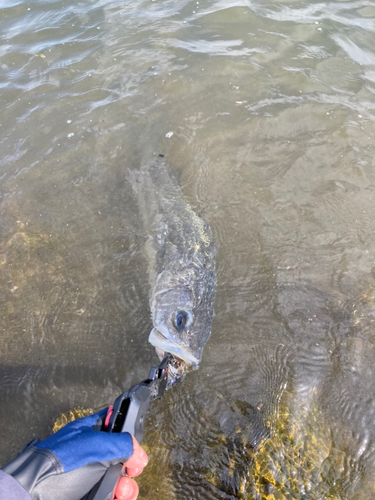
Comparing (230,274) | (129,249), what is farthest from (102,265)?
(230,274)

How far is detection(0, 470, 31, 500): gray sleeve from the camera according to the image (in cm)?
162

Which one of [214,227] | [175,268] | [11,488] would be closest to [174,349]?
[175,268]

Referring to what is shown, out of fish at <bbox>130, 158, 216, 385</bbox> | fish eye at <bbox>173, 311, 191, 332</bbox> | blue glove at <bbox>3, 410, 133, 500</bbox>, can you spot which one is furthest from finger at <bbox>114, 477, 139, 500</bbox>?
fish eye at <bbox>173, 311, 191, 332</bbox>

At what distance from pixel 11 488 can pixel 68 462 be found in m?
0.29

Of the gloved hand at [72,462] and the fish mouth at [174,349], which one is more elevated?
the gloved hand at [72,462]

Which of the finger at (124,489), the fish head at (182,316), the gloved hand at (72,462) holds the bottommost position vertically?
the fish head at (182,316)

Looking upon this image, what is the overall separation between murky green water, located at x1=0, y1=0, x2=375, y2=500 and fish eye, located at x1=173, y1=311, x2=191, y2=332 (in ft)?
1.77

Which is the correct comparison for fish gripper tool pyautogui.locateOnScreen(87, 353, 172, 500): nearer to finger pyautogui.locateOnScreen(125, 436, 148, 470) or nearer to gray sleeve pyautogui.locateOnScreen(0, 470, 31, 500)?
finger pyautogui.locateOnScreen(125, 436, 148, 470)

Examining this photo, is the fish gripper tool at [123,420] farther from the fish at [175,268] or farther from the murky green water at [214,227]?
the murky green water at [214,227]

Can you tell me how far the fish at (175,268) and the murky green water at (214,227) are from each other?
0.60 ft

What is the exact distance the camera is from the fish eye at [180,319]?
11.8ft

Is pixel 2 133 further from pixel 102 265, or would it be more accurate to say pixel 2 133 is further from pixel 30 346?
pixel 30 346

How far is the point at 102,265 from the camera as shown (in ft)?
15.1

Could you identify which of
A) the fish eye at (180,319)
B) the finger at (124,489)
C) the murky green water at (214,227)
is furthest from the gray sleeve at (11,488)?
the fish eye at (180,319)
